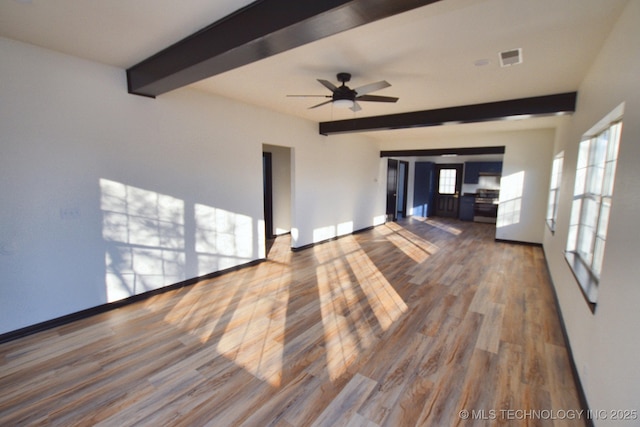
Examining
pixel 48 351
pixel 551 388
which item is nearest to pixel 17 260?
pixel 48 351

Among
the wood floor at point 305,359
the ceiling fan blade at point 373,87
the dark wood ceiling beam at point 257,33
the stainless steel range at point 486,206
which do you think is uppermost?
the dark wood ceiling beam at point 257,33

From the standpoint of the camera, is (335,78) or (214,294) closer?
(335,78)

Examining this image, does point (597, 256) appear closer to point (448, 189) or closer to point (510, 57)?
point (510, 57)

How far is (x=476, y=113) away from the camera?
13.8 ft

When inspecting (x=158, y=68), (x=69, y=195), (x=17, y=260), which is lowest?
(x=17, y=260)

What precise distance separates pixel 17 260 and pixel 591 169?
5.59 m

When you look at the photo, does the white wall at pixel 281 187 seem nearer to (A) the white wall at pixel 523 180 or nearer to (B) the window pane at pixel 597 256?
(A) the white wall at pixel 523 180

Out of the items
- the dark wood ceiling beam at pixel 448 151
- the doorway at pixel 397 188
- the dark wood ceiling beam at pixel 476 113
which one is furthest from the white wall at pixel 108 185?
the doorway at pixel 397 188

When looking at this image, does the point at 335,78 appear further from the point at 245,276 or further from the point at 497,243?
the point at 497,243

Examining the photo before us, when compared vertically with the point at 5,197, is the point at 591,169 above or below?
above

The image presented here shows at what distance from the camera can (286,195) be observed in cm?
710

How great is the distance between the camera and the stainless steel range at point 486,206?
9.56 m

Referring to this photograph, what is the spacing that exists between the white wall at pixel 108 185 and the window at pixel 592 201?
13.7 ft

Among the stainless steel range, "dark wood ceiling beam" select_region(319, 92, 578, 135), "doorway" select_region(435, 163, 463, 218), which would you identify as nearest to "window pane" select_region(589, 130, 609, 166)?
"dark wood ceiling beam" select_region(319, 92, 578, 135)
